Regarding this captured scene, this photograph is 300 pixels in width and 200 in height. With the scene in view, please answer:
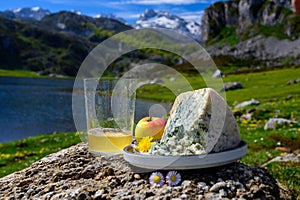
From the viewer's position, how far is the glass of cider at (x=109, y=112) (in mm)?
4859

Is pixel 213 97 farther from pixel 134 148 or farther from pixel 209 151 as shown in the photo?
pixel 134 148

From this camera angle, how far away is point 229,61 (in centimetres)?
18350

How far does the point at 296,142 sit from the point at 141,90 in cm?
7399

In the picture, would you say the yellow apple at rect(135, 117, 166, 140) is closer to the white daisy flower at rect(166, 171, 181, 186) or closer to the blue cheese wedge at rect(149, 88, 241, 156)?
the blue cheese wedge at rect(149, 88, 241, 156)

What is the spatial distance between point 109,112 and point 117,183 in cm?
107

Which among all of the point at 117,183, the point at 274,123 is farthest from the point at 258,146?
the point at 117,183

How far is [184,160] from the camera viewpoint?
12.6ft

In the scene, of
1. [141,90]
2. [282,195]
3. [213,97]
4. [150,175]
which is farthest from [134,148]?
[141,90]

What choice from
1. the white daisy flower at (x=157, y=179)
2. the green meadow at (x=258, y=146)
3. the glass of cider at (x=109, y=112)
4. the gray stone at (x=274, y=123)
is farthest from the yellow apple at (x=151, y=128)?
the gray stone at (x=274, y=123)

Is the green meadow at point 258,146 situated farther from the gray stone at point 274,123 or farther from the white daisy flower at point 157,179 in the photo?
the white daisy flower at point 157,179

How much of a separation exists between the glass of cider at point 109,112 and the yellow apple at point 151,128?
0.18 meters

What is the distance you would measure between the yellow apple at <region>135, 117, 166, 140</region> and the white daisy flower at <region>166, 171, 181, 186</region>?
1.15m

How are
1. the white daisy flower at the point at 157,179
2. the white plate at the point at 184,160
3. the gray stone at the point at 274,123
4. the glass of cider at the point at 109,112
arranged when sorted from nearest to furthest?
the white plate at the point at 184,160
the white daisy flower at the point at 157,179
the glass of cider at the point at 109,112
the gray stone at the point at 274,123

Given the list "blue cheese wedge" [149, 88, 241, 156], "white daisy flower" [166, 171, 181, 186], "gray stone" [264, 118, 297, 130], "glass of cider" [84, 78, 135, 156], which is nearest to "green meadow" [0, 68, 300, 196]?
"gray stone" [264, 118, 297, 130]
